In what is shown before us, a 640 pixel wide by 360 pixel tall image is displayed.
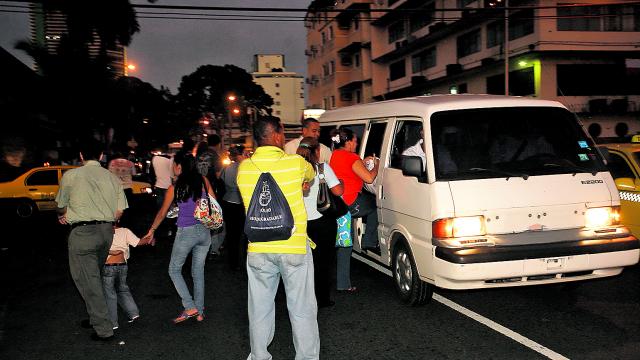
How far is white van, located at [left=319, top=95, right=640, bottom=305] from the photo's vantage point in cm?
525

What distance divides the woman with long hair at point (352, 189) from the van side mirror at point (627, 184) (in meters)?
3.20

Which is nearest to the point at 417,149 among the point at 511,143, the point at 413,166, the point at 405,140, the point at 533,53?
the point at 405,140

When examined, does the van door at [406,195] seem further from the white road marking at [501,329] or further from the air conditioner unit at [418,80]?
the air conditioner unit at [418,80]

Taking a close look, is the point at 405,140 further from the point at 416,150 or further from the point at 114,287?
the point at 114,287

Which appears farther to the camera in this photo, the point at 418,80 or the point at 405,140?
the point at 418,80

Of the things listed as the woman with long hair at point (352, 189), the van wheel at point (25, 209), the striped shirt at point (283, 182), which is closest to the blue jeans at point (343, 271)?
the woman with long hair at point (352, 189)

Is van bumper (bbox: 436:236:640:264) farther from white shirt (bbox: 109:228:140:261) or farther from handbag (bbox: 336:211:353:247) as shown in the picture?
white shirt (bbox: 109:228:140:261)

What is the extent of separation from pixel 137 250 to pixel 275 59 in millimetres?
132919

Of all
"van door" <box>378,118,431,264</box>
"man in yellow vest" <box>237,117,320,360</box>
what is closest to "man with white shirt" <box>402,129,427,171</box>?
"van door" <box>378,118,431,264</box>

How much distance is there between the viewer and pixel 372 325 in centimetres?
550

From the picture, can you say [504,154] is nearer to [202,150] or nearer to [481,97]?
[481,97]

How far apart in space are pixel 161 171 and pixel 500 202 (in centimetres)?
726

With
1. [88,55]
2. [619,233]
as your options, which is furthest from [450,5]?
[619,233]

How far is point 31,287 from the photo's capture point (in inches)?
303
